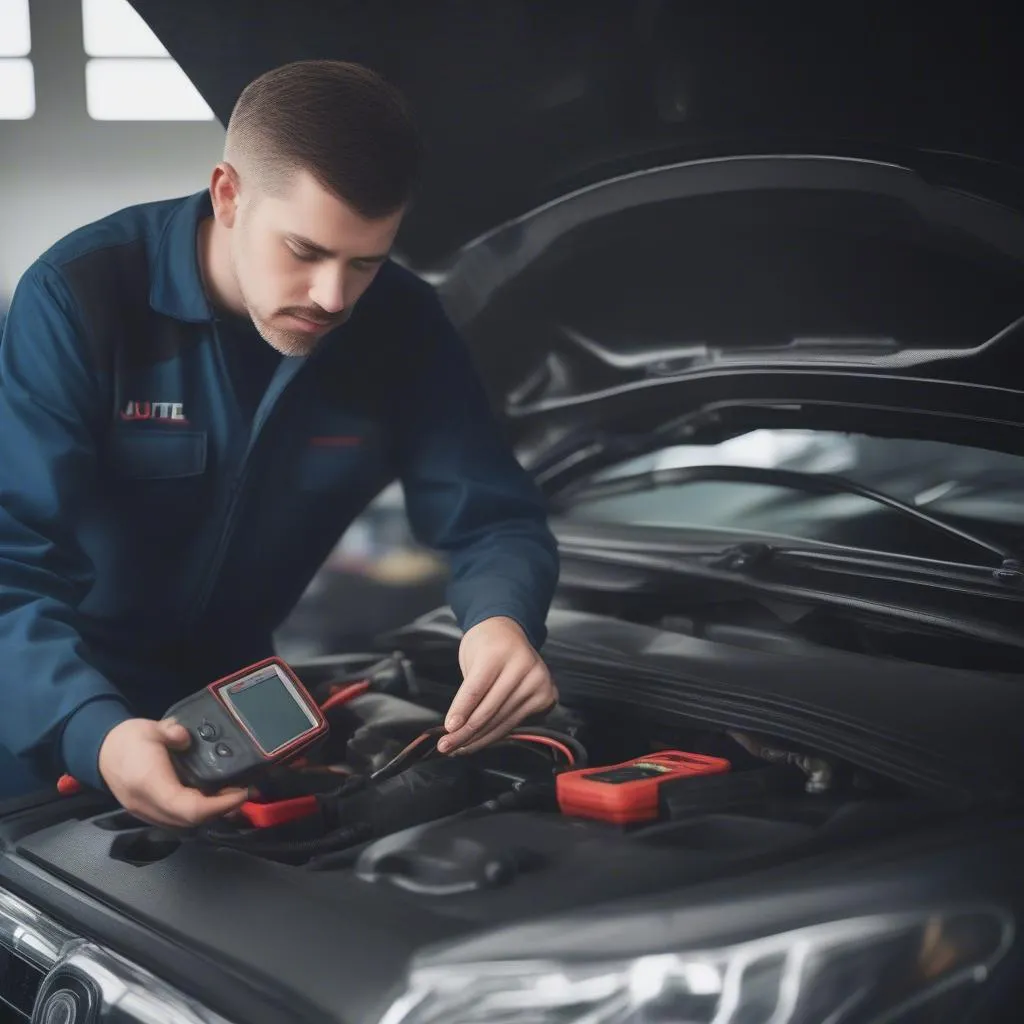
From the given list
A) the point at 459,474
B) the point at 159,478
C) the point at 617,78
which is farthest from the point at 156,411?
the point at 617,78

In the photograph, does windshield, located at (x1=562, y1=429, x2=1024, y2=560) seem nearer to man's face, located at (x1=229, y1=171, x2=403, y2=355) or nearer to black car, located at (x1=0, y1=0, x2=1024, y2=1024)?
black car, located at (x1=0, y1=0, x2=1024, y2=1024)

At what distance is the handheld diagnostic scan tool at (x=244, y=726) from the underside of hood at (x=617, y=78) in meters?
0.74

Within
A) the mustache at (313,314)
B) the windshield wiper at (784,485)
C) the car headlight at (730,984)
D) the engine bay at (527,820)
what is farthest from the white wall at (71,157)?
the car headlight at (730,984)

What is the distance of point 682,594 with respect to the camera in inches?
59.8

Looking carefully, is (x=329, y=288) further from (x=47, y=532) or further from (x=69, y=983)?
(x=69, y=983)

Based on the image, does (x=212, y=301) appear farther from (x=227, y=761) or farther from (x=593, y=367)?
(x=227, y=761)

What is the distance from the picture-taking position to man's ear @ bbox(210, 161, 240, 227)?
4.43 feet

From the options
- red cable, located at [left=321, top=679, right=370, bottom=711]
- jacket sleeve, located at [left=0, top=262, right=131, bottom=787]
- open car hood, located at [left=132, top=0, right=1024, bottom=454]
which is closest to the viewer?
jacket sleeve, located at [left=0, top=262, right=131, bottom=787]

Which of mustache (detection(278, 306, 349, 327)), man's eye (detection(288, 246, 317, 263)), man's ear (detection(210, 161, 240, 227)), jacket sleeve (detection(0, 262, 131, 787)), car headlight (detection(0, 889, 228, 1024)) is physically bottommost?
car headlight (detection(0, 889, 228, 1024))

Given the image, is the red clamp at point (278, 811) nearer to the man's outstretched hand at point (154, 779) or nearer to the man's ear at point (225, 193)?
the man's outstretched hand at point (154, 779)

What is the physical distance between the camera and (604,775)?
1113 millimetres

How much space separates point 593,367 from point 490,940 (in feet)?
3.05

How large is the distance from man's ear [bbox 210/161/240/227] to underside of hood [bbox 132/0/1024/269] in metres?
0.25

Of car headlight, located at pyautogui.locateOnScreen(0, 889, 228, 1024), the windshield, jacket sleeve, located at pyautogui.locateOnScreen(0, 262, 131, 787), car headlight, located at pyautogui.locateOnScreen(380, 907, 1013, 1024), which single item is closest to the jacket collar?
jacket sleeve, located at pyautogui.locateOnScreen(0, 262, 131, 787)
